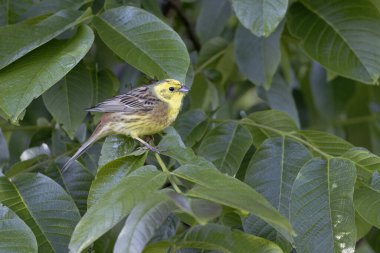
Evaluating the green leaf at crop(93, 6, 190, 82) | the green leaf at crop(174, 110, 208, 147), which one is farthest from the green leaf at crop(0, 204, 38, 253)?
the green leaf at crop(174, 110, 208, 147)

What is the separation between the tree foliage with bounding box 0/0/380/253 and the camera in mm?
2424

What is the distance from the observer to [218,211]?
2219 millimetres

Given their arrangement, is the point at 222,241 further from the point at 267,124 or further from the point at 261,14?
the point at 261,14

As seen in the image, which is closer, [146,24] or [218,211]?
[218,211]

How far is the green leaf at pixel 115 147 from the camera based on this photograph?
3090 mm

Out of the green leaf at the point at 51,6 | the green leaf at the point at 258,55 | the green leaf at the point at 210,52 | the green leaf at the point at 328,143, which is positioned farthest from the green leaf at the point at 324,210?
the green leaf at the point at 210,52

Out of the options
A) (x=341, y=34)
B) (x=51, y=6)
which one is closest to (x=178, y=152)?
(x=51, y=6)

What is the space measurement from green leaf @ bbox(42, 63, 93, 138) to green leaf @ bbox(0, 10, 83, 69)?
0.36 meters

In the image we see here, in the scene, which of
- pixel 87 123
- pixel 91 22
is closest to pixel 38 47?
pixel 91 22

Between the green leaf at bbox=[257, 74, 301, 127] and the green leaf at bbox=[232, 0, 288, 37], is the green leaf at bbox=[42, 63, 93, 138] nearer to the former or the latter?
the green leaf at bbox=[232, 0, 288, 37]

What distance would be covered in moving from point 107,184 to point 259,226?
62 cm

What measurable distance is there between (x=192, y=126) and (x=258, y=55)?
869 millimetres

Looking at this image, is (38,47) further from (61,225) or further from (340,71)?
(340,71)

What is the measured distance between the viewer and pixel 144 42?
3166 mm
